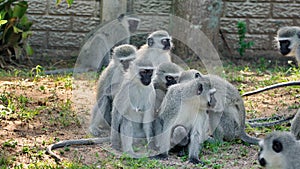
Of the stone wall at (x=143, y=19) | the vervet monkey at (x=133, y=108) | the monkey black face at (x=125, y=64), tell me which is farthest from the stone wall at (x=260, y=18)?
the vervet monkey at (x=133, y=108)

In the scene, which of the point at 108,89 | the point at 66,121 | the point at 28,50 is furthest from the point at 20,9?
the point at 108,89

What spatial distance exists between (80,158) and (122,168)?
45 centimetres

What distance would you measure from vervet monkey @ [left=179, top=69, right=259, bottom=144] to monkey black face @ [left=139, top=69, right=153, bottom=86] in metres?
0.45

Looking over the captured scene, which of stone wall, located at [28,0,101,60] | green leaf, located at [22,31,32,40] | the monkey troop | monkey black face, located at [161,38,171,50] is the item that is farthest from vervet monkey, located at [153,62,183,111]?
stone wall, located at [28,0,101,60]

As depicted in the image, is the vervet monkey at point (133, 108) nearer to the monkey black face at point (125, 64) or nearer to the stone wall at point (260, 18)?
the monkey black face at point (125, 64)

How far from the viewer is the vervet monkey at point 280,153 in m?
4.86

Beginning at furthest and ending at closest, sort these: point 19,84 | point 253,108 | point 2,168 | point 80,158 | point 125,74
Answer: point 19,84
point 253,108
point 125,74
point 80,158
point 2,168

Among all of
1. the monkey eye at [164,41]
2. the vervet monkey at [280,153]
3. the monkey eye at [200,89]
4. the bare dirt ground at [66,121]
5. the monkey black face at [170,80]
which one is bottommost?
the bare dirt ground at [66,121]

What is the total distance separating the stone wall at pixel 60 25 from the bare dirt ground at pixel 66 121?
202 cm

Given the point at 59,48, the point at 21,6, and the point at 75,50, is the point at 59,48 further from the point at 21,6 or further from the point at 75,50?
the point at 21,6

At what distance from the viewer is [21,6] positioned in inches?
396

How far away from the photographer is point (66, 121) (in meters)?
7.07

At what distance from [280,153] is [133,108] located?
1745mm

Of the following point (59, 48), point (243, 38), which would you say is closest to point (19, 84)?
point (59, 48)
